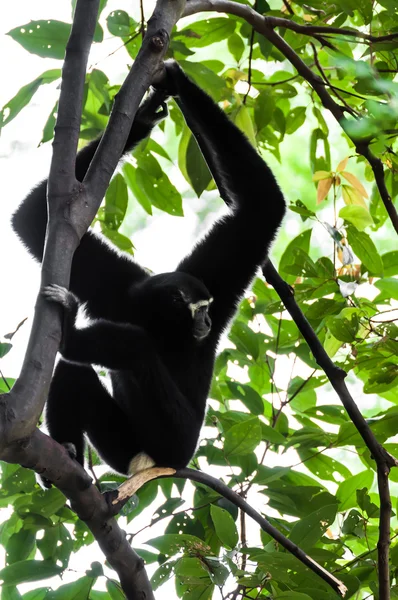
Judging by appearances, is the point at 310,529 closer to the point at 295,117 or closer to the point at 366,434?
the point at 366,434

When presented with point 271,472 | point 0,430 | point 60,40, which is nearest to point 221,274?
point 271,472

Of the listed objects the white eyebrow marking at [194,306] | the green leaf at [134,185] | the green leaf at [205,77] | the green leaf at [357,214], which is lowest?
the white eyebrow marking at [194,306]

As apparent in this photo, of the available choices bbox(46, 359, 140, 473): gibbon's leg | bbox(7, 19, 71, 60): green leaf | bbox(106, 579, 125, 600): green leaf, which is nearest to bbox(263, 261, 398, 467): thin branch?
bbox(46, 359, 140, 473): gibbon's leg

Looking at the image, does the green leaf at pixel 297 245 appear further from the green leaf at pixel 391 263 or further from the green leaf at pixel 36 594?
the green leaf at pixel 36 594

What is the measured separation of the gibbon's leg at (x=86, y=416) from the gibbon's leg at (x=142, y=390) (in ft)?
0.05

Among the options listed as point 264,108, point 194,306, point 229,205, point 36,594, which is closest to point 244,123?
point 264,108

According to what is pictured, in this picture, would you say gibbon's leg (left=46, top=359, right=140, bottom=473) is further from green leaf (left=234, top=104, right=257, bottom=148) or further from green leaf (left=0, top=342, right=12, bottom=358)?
green leaf (left=234, top=104, right=257, bottom=148)

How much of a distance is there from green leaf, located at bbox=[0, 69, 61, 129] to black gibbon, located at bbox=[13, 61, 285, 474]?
0.87 ft

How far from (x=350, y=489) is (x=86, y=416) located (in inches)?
40.5

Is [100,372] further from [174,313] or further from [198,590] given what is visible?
[198,590]

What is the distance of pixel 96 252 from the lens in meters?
2.84

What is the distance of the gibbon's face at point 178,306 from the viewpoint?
2725 mm

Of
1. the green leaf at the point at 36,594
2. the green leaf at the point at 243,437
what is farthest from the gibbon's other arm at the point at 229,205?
the green leaf at the point at 36,594

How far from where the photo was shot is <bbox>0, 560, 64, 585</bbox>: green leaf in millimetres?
2275
